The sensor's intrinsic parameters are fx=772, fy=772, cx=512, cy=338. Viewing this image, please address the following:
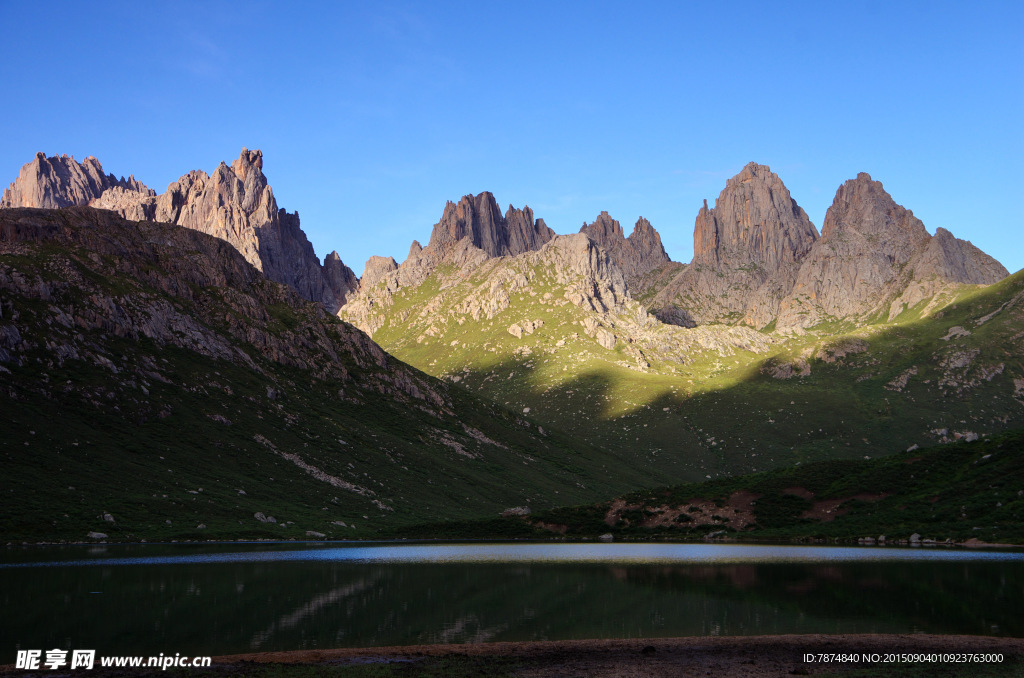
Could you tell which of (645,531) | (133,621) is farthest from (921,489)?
(133,621)

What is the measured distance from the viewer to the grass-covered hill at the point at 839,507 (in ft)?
297

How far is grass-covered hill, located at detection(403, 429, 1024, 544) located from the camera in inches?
3558

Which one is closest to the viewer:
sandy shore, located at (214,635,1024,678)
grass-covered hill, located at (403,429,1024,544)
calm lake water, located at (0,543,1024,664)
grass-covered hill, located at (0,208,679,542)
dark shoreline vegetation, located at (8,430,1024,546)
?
sandy shore, located at (214,635,1024,678)

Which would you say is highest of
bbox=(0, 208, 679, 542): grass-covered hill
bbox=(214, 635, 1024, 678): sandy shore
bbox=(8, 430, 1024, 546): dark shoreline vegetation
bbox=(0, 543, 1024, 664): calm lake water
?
bbox=(0, 208, 679, 542): grass-covered hill

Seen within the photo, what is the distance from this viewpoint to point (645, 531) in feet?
364

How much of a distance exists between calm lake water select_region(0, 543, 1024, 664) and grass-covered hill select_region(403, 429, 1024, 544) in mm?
17047

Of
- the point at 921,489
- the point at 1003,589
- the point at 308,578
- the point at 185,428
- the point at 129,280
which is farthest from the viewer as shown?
the point at 129,280

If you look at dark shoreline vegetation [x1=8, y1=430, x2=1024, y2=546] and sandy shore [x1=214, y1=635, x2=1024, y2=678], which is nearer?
sandy shore [x1=214, y1=635, x2=1024, y2=678]

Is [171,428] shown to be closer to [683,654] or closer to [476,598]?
[476,598]

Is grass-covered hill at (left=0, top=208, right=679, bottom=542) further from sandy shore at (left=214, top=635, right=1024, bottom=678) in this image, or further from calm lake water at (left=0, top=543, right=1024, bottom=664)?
sandy shore at (left=214, top=635, right=1024, bottom=678)

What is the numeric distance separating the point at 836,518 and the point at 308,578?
244 feet

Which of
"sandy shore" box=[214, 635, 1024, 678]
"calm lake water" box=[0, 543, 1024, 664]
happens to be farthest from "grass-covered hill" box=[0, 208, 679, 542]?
"sandy shore" box=[214, 635, 1024, 678]

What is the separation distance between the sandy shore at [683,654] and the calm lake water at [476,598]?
2.06 metres

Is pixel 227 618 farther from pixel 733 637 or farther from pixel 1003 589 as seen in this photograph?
pixel 1003 589
